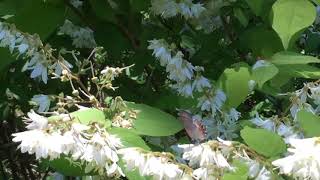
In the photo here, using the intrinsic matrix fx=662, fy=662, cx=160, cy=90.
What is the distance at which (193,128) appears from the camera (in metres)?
1.55

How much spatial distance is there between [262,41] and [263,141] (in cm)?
72

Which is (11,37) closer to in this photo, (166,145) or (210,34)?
(166,145)

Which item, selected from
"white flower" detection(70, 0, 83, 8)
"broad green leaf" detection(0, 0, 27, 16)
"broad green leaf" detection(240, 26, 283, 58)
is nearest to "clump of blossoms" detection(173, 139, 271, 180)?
"broad green leaf" detection(240, 26, 283, 58)

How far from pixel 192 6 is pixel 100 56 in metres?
0.50

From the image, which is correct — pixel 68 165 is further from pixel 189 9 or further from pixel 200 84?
pixel 189 9

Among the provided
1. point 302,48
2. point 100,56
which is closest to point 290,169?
point 100,56

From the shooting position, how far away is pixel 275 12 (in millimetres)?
1463

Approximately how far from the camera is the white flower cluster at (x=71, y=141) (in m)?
1.17

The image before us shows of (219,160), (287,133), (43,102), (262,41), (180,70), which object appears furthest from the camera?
(262,41)

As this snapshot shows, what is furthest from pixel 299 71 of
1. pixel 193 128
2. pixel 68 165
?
pixel 68 165

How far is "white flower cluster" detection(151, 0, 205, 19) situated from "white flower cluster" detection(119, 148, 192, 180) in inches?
31.6

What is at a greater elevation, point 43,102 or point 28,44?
point 28,44

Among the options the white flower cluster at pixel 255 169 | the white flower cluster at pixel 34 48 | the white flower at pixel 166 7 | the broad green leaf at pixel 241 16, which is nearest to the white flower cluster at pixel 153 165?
the white flower cluster at pixel 255 169

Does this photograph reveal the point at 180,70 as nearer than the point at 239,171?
No
